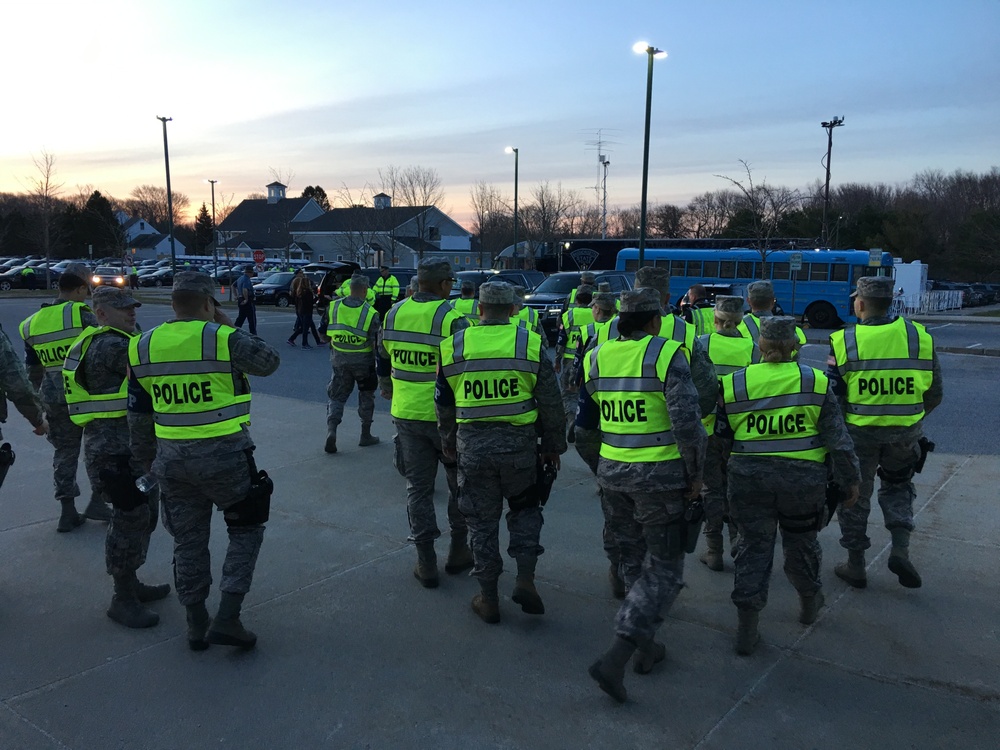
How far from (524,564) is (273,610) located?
1564 millimetres

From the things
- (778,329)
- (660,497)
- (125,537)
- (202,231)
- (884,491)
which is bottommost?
(125,537)

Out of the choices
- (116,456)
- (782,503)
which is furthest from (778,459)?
(116,456)

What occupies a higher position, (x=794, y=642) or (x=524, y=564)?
(x=524, y=564)

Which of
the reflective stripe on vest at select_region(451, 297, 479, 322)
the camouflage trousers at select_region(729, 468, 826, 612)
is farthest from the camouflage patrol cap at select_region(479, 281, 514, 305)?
the reflective stripe on vest at select_region(451, 297, 479, 322)

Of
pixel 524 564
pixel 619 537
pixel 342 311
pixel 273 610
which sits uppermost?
pixel 342 311

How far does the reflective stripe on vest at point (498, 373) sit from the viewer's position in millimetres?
4363

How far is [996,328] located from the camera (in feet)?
85.1

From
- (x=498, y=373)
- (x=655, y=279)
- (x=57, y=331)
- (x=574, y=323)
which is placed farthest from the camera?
(x=574, y=323)

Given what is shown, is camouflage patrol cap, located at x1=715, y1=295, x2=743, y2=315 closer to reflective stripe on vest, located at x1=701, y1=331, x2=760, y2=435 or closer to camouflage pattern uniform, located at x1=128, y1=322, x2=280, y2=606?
reflective stripe on vest, located at x1=701, y1=331, x2=760, y2=435

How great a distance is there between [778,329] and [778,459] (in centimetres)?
69

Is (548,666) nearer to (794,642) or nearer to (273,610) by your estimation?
(794,642)

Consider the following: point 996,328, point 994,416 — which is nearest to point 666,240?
point 996,328

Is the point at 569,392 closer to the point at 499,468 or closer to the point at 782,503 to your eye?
the point at 499,468

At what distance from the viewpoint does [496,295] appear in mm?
4473
